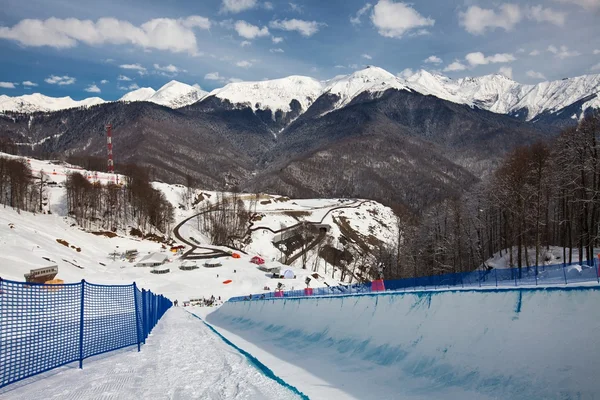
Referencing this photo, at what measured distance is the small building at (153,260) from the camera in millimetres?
75375

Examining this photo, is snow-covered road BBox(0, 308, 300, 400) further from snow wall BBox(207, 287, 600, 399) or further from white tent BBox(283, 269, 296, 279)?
white tent BBox(283, 269, 296, 279)

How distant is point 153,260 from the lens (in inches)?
3039

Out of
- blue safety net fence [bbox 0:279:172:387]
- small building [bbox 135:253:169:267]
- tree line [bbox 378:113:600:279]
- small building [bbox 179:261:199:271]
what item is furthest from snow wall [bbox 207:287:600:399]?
small building [bbox 135:253:169:267]

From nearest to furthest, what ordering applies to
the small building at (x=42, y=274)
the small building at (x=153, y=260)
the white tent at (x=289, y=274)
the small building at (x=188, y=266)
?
the small building at (x=42, y=274)
the white tent at (x=289, y=274)
the small building at (x=188, y=266)
the small building at (x=153, y=260)

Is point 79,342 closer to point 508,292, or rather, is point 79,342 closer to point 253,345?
point 253,345

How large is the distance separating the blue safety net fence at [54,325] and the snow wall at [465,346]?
5.19 metres

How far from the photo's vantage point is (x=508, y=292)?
22.5 ft

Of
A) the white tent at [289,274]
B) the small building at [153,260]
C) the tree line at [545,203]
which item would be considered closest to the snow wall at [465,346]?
the tree line at [545,203]

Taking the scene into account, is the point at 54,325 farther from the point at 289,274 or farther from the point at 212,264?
the point at 212,264

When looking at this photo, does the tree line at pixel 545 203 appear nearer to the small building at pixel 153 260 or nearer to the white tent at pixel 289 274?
the white tent at pixel 289 274

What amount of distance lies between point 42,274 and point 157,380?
156 feet

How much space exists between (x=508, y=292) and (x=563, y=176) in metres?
35.8

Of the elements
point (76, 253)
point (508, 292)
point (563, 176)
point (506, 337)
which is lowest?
point (76, 253)

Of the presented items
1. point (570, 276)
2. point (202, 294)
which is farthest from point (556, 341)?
point (202, 294)
